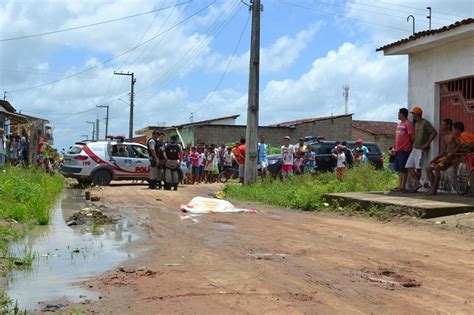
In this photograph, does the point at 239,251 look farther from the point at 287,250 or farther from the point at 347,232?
the point at 347,232

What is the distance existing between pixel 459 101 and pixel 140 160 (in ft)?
40.7

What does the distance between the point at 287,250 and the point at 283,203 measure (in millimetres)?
6656

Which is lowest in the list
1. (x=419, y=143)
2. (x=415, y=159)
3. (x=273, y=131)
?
(x=415, y=159)

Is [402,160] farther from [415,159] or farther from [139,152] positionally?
[139,152]

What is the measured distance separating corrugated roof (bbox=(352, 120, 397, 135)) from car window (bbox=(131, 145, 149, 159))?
99.3ft

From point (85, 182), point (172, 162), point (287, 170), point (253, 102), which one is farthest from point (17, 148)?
point (287, 170)

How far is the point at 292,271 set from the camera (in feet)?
19.2

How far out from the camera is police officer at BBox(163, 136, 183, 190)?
58.6 ft

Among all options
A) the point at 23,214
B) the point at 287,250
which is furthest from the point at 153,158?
the point at 287,250

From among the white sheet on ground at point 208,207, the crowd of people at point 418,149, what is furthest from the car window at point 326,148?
the white sheet on ground at point 208,207

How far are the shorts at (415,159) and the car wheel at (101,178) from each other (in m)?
11.5

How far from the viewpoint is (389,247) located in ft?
24.2

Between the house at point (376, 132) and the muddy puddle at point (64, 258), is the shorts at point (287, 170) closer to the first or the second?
the muddy puddle at point (64, 258)

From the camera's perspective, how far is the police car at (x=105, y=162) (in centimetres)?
1991
